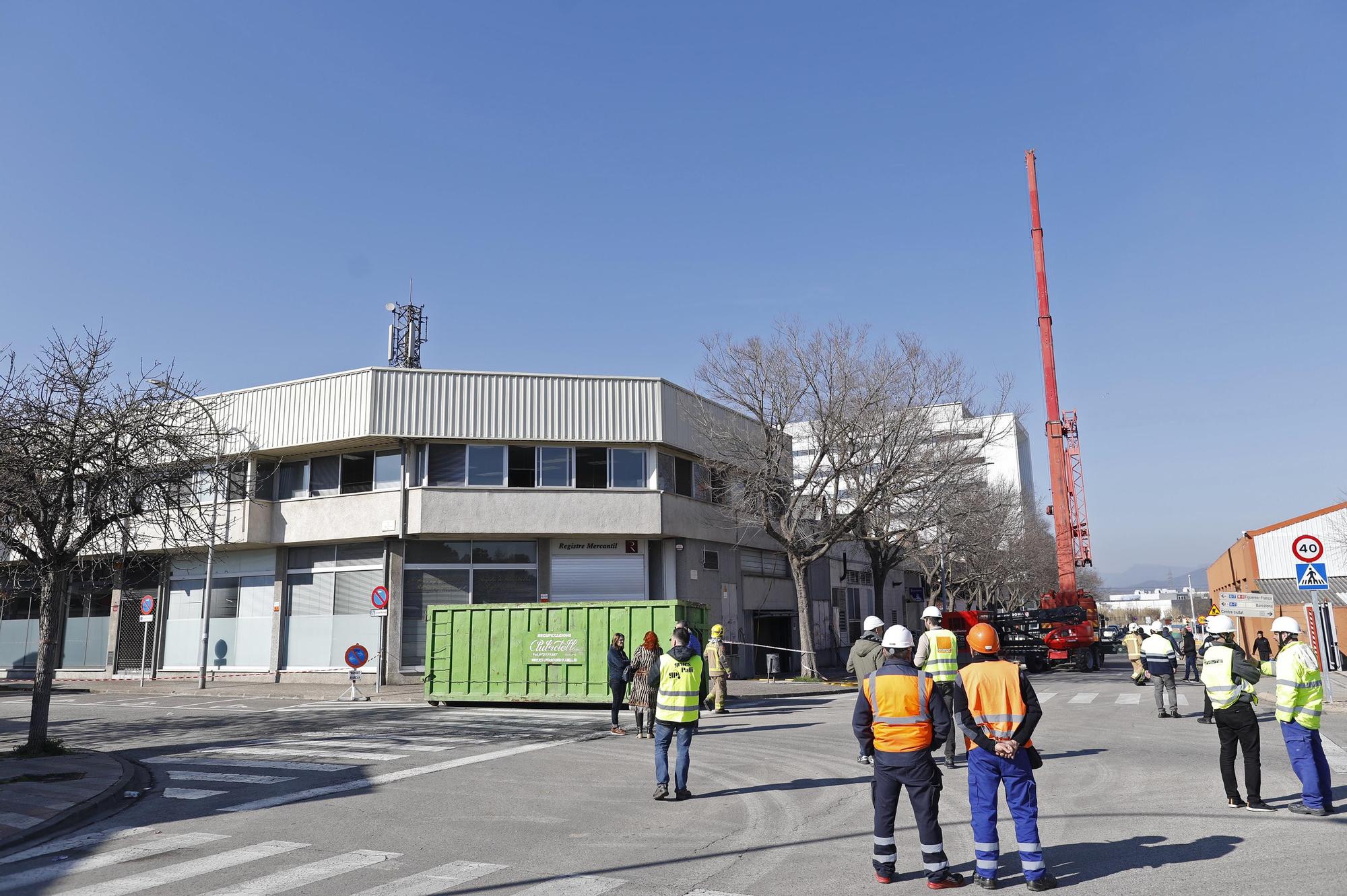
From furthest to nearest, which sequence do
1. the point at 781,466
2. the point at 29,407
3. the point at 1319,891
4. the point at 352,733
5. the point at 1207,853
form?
the point at 781,466, the point at 352,733, the point at 29,407, the point at 1207,853, the point at 1319,891

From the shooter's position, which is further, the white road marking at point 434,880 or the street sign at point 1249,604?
the street sign at point 1249,604

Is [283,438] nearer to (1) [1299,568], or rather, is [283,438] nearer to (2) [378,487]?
(2) [378,487]

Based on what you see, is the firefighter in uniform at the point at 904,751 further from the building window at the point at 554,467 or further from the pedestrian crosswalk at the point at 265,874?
the building window at the point at 554,467

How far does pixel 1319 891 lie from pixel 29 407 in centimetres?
1571

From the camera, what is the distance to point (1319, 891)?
5945 millimetres

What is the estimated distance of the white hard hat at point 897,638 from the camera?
281 inches

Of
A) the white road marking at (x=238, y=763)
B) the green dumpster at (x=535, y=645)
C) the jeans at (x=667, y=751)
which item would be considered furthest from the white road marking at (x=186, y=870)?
the green dumpster at (x=535, y=645)

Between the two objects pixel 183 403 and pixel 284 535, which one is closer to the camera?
pixel 183 403

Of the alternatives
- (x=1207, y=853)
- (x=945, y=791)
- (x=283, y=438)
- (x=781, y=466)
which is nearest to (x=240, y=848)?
(x=945, y=791)

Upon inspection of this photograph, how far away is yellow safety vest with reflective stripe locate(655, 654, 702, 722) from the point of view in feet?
31.5

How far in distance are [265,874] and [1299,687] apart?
27.6 feet

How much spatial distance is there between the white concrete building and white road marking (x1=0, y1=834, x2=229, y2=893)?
20113 millimetres

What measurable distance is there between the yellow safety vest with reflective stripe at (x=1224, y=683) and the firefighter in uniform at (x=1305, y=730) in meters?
0.27

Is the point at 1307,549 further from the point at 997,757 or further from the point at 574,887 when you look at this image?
the point at 574,887
